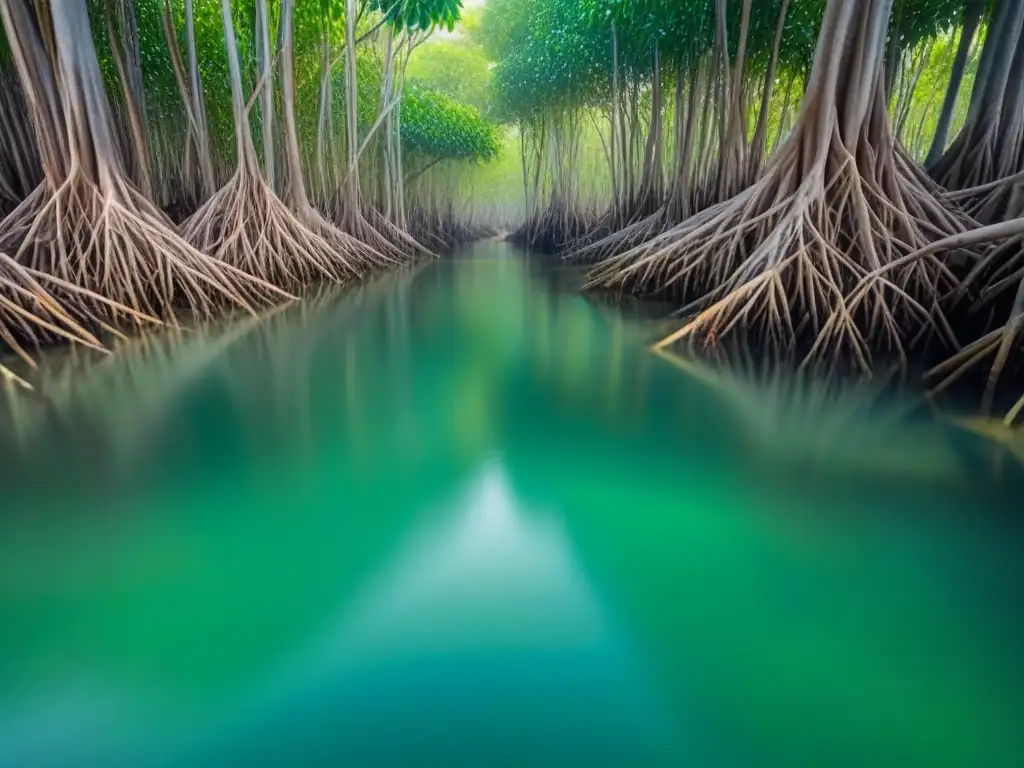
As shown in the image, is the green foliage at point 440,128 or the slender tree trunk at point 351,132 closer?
the slender tree trunk at point 351,132

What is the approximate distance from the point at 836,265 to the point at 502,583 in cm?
366

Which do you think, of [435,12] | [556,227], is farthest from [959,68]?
[556,227]

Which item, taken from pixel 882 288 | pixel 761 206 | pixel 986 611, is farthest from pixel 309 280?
pixel 986 611

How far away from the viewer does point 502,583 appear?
170cm

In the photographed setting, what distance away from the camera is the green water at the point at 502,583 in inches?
48.1

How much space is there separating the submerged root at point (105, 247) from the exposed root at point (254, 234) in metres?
0.73

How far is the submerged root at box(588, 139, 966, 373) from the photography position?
3932 millimetres

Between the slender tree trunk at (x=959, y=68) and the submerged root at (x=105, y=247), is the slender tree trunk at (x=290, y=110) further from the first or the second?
the slender tree trunk at (x=959, y=68)

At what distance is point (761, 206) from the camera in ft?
16.2

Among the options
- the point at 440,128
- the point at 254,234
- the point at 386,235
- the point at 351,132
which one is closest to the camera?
the point at 254,234

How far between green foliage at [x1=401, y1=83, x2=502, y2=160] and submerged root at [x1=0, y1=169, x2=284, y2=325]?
12076mm

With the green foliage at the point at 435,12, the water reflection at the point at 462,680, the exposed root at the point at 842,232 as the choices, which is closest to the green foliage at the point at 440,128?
the green foliage at the point at 435,12

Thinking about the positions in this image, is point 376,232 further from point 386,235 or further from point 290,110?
point 290,110

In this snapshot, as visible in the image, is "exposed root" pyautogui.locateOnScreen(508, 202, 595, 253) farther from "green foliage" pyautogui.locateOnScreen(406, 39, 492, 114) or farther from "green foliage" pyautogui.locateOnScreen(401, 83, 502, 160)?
"green foliage" pyautogui.locateOnScreen(406, 39, 492, 114)
